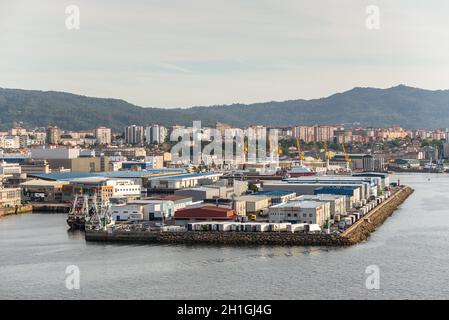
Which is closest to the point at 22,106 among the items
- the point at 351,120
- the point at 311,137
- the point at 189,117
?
the point at 189,117

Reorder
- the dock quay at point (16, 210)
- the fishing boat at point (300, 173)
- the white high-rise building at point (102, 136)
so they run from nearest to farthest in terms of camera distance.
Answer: the dock quay at point (16, 210)
the fishing boat at point (300, 173)
the white high-rise building at point (102, 136)

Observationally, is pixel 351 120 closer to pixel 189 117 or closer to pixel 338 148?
pixel 189 117

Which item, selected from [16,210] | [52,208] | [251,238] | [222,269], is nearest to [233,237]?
[251,238]

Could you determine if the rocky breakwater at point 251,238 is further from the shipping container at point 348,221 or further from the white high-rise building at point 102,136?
the white high-rise building at point 102,136

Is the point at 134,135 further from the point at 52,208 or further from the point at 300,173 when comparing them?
the point at 52,208

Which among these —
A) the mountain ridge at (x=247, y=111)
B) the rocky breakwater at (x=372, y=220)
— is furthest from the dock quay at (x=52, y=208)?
the mountain ridge at (x=247, y=111)

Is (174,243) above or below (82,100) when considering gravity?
below
